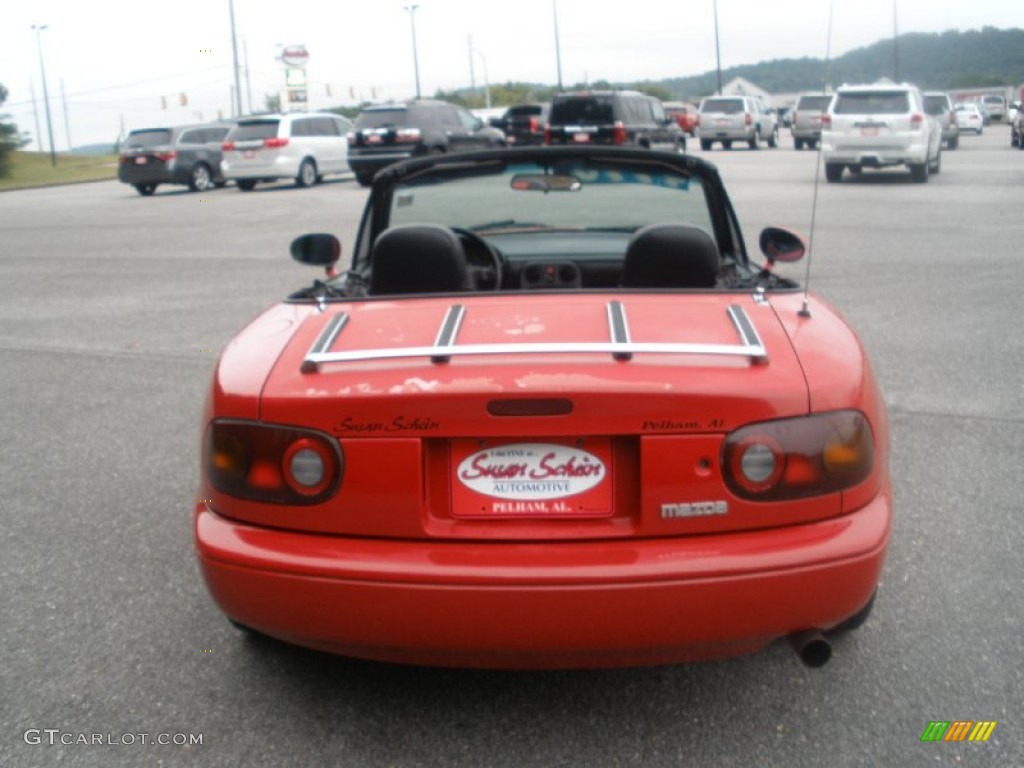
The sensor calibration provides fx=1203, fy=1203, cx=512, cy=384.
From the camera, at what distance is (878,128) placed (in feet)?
70.7

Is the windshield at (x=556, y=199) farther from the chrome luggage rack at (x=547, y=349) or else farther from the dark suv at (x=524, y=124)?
the dark suv at (x=524, y=124)

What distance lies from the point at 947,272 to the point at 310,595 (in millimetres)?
9633

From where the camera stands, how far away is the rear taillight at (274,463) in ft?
9.21

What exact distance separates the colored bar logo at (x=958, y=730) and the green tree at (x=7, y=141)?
50691 mm

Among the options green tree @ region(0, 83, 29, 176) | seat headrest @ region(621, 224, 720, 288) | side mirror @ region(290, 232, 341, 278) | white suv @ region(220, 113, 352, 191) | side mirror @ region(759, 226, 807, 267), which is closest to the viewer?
seat headrest @ region(621, 224, 720, 288)

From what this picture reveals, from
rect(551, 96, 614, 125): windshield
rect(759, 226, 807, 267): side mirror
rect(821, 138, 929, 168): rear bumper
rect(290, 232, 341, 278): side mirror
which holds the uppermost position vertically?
rect(551, 96, 614, 125): windshield

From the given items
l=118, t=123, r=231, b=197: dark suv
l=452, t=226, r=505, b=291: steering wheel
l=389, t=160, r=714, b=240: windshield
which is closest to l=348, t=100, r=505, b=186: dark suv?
l=118, t=123, r=231, b=197: dark suv

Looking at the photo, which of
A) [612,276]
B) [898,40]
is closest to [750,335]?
[898,40]

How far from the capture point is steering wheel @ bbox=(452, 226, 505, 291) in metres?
4.41

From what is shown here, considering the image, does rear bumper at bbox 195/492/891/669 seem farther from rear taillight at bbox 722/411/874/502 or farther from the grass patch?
the grass patch

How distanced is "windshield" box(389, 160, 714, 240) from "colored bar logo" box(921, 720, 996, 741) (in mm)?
2049

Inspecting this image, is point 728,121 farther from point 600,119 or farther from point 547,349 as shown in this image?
point 547,349

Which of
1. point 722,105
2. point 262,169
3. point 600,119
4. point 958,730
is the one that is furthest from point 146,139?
point 958,730

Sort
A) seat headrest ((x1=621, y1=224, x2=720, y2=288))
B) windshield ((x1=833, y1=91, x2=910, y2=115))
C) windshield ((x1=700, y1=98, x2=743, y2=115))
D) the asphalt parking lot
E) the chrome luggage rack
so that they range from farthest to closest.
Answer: windshield ((x1=700, y1=98, x2=743, y2=115)) < windshield ((x1=833, y1=91, x2=910, y2=115)) < seat headrest ((x1=621, y1=224, x2=720, y2=288)) < the asphalt parking lot < the chrome luggage rack
